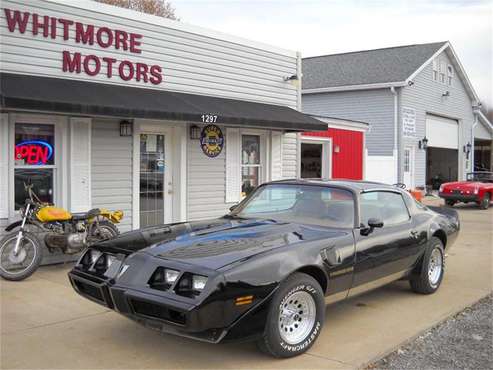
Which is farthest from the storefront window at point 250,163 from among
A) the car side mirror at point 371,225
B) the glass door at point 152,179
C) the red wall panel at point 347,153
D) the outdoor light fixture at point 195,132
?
the car side mirror at point 371,225

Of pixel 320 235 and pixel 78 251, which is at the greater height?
pixel 320 235

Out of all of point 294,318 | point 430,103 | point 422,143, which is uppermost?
point 430,103

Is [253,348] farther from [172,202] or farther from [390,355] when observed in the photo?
[172,202]

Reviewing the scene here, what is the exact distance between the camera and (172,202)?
403 inches

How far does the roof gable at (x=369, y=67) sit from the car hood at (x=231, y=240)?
1801cm

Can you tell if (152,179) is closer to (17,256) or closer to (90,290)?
(17,256)

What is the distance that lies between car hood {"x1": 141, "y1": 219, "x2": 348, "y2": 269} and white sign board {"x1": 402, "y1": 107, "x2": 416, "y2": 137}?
18.0 meters

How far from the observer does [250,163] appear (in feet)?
38.5

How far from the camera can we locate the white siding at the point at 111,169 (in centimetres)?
883

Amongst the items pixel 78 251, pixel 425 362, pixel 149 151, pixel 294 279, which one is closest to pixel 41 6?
pixel 149 151

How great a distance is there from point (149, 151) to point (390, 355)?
20.7ft

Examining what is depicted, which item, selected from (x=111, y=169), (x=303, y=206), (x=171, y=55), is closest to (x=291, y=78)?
(x=171, y=55)

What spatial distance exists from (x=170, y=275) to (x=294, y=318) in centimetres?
111

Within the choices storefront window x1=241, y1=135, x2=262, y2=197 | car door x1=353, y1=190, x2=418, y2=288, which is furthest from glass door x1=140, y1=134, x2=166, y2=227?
car door x1=353, y1=190, x2=418, y2=288
